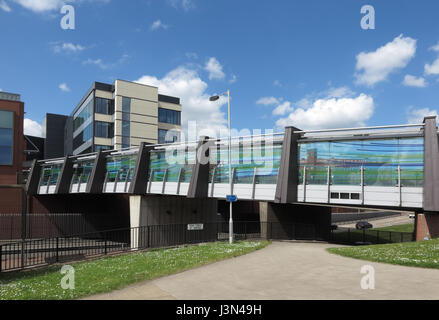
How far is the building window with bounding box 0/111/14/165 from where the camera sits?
38.8 m

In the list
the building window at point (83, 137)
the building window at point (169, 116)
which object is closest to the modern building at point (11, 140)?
the building window at point (83, 137)

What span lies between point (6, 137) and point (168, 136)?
29.7m

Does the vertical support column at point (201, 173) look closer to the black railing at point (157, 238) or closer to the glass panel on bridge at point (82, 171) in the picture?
the black railing at point (157, 238)

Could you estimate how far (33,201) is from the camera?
37844 millimetres

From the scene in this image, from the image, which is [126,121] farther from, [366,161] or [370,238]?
[366,161]

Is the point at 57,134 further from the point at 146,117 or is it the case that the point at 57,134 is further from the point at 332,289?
the point at 332,289

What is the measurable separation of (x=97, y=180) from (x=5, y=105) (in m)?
19.6

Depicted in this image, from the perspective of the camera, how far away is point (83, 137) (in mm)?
62438

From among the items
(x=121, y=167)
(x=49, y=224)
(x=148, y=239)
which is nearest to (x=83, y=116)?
(x=49, y=224)

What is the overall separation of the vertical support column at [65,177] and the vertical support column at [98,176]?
6.02 metres

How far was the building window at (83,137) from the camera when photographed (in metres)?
58.1
